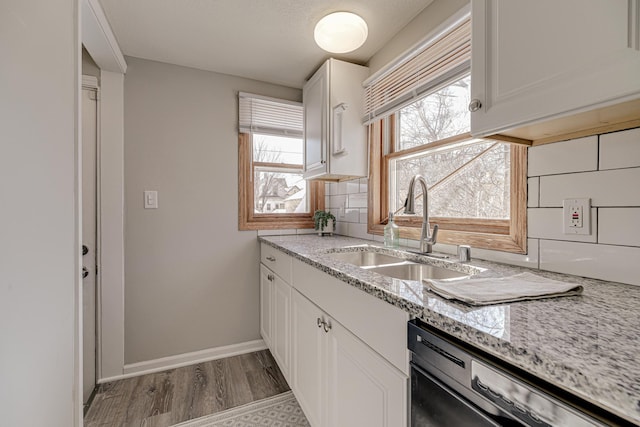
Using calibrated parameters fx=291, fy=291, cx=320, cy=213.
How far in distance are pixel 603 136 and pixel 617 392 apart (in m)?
0.88

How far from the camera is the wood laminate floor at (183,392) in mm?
1642

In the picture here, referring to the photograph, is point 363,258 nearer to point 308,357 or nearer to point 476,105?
point 308,357

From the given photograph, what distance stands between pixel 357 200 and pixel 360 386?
1.43 metres

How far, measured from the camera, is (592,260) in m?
0.95

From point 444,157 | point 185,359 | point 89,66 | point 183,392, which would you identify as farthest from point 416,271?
point 89,66

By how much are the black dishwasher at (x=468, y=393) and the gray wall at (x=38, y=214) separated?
1.00m

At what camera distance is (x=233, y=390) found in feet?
6.11

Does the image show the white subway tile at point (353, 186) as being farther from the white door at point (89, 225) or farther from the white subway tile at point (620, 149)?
the white door at point (89, 225)

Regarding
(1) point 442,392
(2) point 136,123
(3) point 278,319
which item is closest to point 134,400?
(3) point 278,319

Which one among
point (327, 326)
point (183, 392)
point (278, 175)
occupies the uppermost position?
point (278, 175)

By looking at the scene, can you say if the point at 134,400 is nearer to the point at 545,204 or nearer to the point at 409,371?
the point at 409,371

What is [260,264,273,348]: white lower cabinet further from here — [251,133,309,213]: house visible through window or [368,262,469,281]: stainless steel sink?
[368,262,469,281]: stainless steel sink

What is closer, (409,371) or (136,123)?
(409,371)

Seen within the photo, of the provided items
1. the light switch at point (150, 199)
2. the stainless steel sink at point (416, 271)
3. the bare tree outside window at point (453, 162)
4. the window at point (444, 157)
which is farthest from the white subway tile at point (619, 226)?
the light switch at point (150, 199)
